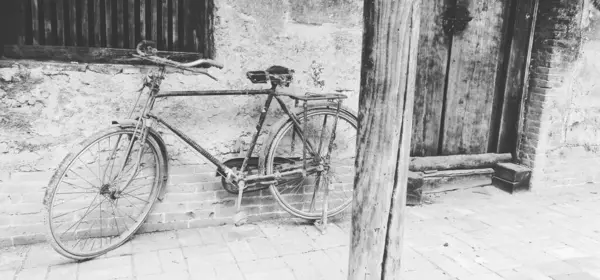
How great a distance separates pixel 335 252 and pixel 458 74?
2363 mm

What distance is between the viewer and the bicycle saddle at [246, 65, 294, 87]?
3545 millimetres

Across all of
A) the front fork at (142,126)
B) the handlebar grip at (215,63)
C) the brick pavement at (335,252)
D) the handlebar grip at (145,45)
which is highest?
the handlebar grip at (145,45)

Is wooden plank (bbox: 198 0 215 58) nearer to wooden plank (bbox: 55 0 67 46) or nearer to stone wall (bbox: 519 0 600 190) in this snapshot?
wooden plank (bbox: 55 0 67 46)

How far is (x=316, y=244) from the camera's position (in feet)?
11.9

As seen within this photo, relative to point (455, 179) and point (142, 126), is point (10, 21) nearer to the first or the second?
point (142, 126)

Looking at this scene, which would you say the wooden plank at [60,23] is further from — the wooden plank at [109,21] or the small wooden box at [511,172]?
the small wooden box at [511,172]

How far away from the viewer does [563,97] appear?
5.02 m

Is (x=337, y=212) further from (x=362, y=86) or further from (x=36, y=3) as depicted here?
(x=36, y=3)

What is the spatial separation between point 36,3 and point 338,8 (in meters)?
2.16

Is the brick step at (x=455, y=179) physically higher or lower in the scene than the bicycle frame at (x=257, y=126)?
lower

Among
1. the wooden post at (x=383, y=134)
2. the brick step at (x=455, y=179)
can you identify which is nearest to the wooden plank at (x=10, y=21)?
the wooden post at (x=383, y=134)

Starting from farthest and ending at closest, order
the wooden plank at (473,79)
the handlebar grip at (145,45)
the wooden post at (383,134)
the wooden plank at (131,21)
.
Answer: the wooden plank at (473,79)
the wooden plank at (131,21)
the handlebar grip at (145,45)
the wooden post at (383,134)

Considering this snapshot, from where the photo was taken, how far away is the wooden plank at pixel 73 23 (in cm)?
345

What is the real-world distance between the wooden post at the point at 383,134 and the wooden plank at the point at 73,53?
1971 millimetres
